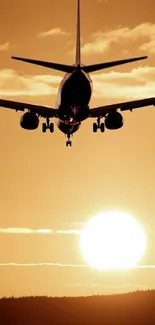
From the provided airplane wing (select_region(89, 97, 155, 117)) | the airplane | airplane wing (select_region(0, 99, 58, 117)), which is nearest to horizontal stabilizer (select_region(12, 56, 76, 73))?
the airplane

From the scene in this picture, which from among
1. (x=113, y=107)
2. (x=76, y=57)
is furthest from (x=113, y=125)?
(x=76, y=57)

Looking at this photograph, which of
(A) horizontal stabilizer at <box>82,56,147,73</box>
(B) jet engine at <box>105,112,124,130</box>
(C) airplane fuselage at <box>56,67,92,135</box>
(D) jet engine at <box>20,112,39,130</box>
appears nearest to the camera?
(A) horizontal stabilizer at <box>82,56,147,73</box>

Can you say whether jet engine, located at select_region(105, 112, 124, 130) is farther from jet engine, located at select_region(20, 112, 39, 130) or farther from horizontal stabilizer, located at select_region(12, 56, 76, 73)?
horizontal stabilizer, located at select_region(12, 56, 76, 73)

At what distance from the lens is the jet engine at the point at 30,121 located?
86.8 m

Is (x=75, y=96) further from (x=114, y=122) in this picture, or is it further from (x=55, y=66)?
(x=114, y=122)

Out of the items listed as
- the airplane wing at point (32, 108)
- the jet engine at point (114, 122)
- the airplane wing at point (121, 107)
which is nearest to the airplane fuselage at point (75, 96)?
the airplane wing at point (32, 108)

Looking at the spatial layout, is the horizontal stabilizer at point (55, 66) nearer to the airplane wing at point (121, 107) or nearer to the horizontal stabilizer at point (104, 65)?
the horizontal stabilizer at point (104, 65)

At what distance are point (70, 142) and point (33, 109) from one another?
477 centimetres

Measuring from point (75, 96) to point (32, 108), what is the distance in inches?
464

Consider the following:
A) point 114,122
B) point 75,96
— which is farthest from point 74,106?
point 114,122

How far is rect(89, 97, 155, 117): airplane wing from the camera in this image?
86963 mm

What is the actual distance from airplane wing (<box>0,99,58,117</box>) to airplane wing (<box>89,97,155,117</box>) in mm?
3796

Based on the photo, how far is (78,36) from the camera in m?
89.0

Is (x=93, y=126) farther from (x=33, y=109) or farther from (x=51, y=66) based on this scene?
(x=51, y=66)
